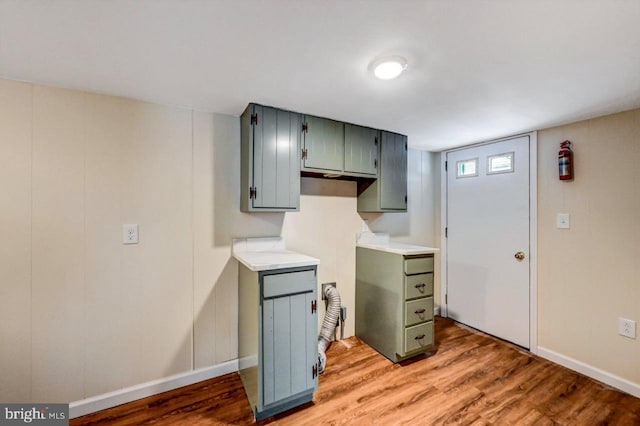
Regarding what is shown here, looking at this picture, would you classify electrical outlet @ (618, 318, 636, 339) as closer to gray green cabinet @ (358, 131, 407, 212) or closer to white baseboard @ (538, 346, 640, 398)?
white baseboard @ (538, 346, 640, 398)

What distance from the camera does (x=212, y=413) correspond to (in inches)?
66.5

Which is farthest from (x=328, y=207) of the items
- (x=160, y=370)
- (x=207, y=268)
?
(x=160, y=370)

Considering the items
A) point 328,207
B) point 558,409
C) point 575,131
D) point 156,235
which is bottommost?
point 558,409

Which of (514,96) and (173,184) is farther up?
(514,96)

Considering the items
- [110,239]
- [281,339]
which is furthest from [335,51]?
[110,239]

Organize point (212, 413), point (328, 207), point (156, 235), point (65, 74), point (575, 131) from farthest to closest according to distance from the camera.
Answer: point (328, 207)
point (575, 131)
point (156, 235)
point (212, 413)
point (65, 74)

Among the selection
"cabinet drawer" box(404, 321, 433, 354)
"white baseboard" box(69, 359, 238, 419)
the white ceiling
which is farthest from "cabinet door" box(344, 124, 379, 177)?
"white baseboard" box(69, 359, 238, 419)

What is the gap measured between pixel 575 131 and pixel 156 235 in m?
3.35

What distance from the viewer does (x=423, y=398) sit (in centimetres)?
183

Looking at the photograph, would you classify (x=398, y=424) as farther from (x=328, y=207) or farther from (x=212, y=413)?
(x=328, y=207)

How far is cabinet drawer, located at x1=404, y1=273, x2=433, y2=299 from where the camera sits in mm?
2201

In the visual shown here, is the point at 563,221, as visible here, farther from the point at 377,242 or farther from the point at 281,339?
the point at 281,339

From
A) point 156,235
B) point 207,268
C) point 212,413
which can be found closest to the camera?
point 212,413

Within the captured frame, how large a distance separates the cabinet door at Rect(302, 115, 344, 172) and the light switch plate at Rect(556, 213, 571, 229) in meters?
1.89
